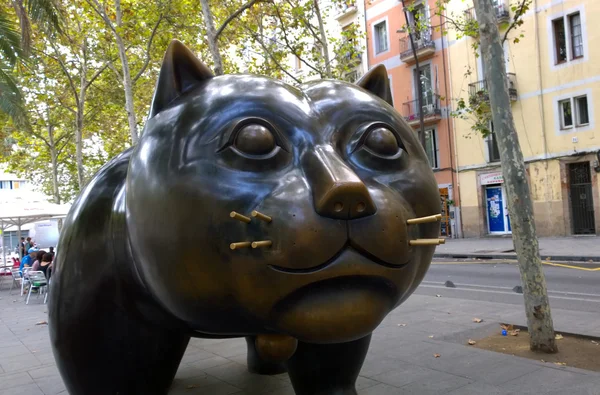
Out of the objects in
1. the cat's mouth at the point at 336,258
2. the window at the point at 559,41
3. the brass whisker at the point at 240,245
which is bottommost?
the cat's mouth at the point at 336,258

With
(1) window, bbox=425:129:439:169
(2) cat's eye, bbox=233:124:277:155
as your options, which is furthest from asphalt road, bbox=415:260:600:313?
(1) window, bbox=425:129:439:169

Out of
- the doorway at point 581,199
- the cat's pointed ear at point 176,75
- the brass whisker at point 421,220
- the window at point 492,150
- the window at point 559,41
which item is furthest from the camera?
the window at point 492,150

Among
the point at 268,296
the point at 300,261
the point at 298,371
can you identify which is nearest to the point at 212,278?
the point at 268,296

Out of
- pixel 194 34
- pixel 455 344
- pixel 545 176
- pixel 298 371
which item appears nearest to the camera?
pixel 298 371

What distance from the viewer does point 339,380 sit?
294 centimetres

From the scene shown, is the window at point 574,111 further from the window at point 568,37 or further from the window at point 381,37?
the window at point 381,37

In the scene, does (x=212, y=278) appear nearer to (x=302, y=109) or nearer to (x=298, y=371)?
(x=302, y=109)

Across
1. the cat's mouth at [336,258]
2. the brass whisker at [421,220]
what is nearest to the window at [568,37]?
the brass whisker at [421,220]

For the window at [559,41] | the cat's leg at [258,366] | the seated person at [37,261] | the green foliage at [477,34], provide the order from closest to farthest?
the cat's leg at [258,366] < the green foliage at [477,34] < the seated person at [37,261] < the window at [559,41]

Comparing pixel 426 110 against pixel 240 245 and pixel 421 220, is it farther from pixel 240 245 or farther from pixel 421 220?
pixel 240 245

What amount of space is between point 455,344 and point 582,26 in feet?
58.3

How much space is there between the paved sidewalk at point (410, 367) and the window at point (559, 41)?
1596 centimetres

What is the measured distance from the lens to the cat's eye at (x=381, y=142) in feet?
6.20

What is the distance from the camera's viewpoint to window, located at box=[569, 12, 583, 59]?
19125 millimetres
